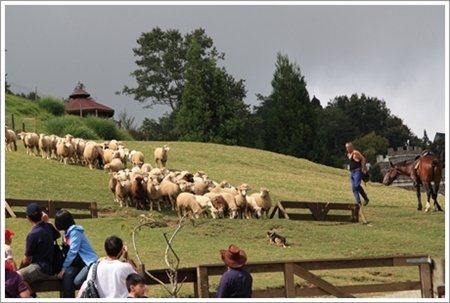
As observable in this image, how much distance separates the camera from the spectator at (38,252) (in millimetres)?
11602

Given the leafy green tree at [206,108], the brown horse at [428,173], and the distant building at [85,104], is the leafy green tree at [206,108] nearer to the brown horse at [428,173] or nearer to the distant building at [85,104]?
the distant building at [85,104]

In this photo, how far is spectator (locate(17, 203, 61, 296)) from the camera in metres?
11.6

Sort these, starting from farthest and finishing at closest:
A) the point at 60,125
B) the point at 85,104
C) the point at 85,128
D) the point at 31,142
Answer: the point at 85,104, the point at 85,128, the point at 60,125, the point at 31,142

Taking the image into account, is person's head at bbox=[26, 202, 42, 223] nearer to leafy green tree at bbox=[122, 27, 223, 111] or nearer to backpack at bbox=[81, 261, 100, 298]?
backpack at bbox=[81, 261, 100, 298]

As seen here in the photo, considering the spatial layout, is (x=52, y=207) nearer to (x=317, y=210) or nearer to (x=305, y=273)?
(x=317, y=210)

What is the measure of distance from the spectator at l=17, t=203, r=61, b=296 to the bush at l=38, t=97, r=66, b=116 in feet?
157

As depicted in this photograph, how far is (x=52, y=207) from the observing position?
2277 centimetres

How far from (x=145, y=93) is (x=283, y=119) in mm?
22056

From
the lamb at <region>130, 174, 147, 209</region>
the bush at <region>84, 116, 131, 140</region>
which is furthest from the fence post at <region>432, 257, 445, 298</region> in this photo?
the bush at <region>84, 116, 131, 140</region>

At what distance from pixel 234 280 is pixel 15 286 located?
2.63 m

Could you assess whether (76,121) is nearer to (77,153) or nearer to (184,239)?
(77,153)

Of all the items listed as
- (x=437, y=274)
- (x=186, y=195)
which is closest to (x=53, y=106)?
(x=186, y=195)

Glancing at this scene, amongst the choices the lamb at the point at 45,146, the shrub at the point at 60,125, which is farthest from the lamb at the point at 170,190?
the shrub at the point at 60,125

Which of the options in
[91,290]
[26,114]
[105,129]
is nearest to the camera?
[91,290]
